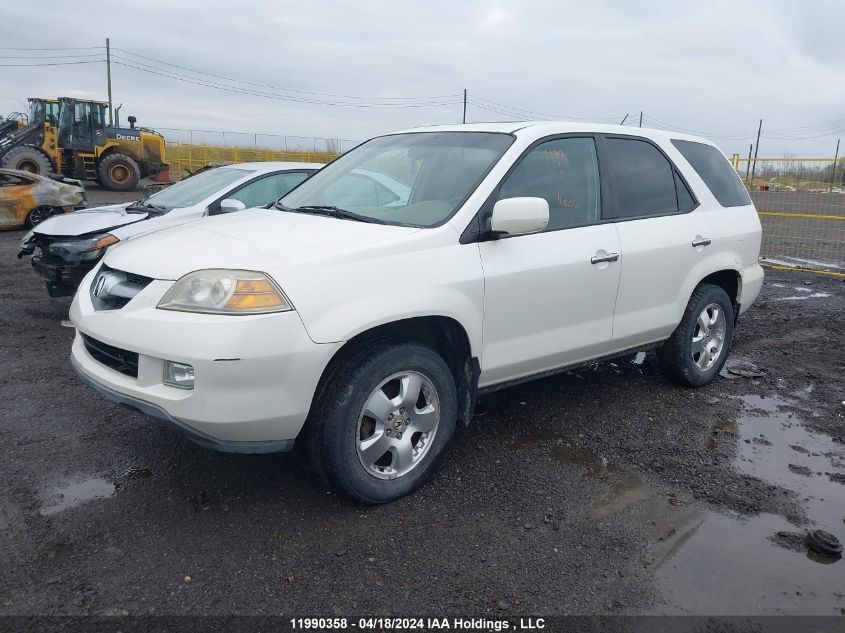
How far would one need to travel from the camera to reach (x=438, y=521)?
126 inches

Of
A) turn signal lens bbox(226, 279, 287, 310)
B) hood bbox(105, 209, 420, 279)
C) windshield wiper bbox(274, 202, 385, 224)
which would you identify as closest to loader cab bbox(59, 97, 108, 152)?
windshield wiper bbox(274, 202, 385, 224)

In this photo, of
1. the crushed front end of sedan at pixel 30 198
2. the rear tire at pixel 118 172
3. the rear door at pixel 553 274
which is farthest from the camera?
the rear tire at pixel 118 172

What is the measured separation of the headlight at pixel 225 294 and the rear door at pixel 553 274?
1128mm

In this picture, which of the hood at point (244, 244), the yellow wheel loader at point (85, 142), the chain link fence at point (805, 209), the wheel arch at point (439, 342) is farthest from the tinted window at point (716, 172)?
the yellow wheel loader at point (85, 142)

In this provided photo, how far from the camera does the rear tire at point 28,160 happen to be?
64.4 ft

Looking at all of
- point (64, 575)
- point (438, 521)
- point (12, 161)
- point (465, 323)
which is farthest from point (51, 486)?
point (12, 161)

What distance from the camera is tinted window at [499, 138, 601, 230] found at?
380 centimetres

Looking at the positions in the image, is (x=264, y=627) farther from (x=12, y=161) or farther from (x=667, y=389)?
(x=12, y=161)

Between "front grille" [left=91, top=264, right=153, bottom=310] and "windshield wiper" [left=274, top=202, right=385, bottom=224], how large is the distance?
106cm

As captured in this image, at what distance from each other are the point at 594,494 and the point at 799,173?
49.6 feet

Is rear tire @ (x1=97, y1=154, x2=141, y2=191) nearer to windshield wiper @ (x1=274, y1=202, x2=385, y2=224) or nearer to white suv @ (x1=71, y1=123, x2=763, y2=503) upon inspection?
white suv @ (x1=71, y1=123, x2=763, y2=503)

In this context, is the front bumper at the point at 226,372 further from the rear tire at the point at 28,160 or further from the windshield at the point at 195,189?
the rear tire at the point at 28,160

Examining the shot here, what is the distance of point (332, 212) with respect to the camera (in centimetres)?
A: 378

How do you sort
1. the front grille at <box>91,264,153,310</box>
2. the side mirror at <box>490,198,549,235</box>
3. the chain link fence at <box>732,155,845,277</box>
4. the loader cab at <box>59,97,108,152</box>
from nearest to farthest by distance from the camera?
the front grille at <box>91,264,153,310</box> → the side mirror at <box>490,198,549,235</box> → the chain link fence at <box>732,155,845,277</box> → the loader cab at <box>59,97,108,152</box>
